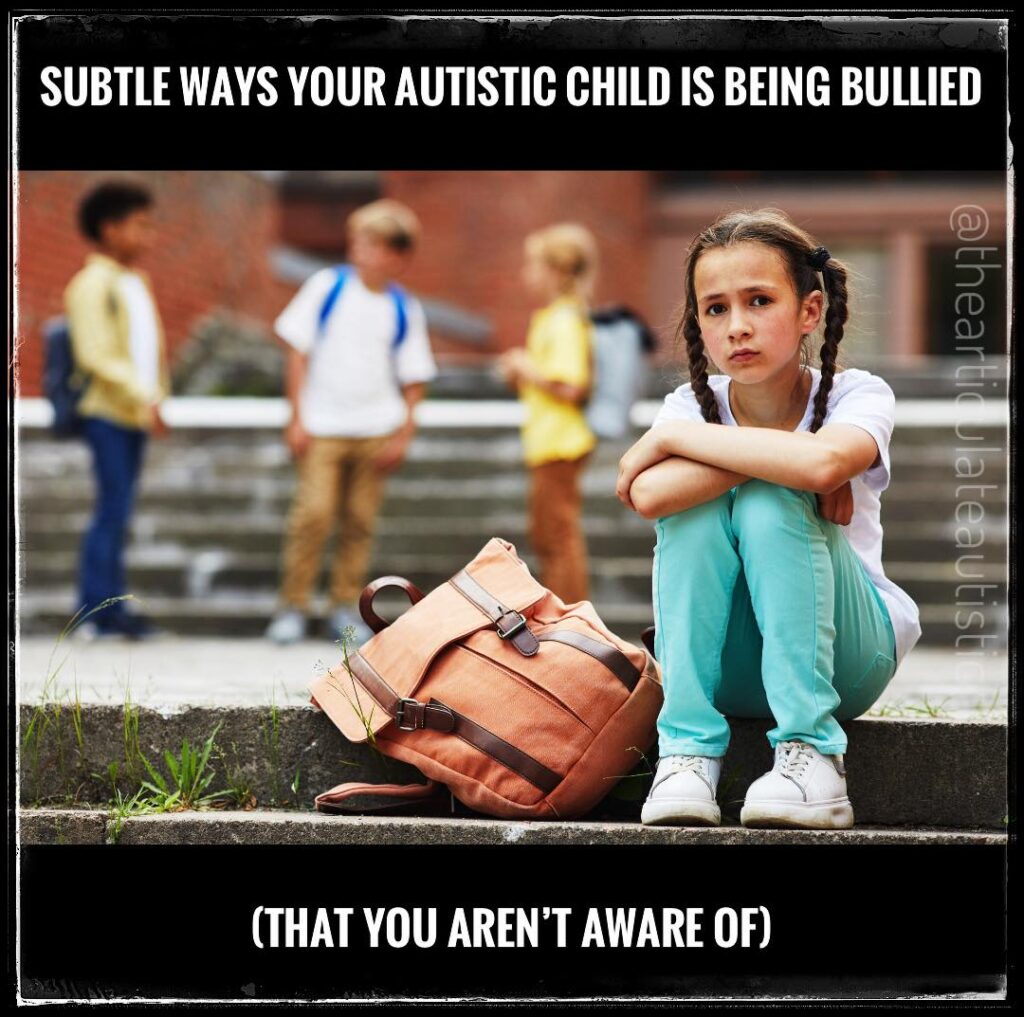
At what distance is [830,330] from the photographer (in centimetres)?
284

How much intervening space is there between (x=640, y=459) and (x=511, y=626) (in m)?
0.40

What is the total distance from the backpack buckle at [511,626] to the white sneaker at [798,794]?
0.52 m

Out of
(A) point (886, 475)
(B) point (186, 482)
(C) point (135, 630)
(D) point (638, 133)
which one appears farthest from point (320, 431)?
(A) point (886, 475)

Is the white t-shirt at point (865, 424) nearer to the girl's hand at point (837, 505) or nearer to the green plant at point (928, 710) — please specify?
the girl's hand at point (837, 505)

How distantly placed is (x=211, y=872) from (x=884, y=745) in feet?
4.28

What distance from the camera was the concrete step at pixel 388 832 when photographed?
2664 millimetres

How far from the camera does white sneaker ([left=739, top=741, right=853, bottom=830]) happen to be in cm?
262

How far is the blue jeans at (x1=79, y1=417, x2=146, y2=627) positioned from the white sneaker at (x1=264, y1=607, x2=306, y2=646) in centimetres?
63

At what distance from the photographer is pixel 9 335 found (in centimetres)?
293

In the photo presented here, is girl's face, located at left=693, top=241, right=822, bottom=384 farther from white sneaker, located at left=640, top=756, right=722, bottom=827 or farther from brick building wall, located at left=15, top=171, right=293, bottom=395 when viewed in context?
brick building wall, located at left=15, top=171, right=293, bottom=395

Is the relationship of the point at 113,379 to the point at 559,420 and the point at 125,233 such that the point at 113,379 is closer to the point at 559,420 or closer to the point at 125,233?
the point at 125,233

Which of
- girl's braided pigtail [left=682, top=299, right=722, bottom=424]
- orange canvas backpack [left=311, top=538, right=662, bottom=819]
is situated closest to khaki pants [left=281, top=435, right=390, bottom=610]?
orange canvas backpack [left=311, top=538, right=662, bottom=819]

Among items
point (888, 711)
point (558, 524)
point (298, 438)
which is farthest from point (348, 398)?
point (888, 711)

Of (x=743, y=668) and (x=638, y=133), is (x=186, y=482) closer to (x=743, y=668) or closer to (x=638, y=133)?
(x=638, y=133)
